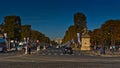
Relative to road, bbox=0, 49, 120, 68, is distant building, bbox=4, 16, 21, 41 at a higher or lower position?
higher

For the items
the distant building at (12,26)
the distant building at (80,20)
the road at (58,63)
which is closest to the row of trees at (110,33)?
the distant building at (80,20)

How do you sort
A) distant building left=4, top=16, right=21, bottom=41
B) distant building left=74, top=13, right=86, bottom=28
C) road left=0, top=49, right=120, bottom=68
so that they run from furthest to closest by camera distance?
distant building left=74, top=13, right=86, bottom=28
distant building left=4, top=16, right=21, bottom=41
road left=0, top=49, right=120, bottom=68

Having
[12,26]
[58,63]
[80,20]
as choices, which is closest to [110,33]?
[80,20]

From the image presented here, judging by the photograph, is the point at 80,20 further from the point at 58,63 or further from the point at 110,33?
the point at 58,63

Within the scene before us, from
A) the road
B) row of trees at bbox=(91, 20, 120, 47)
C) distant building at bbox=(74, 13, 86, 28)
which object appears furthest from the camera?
row of trees at bbox=(91, 20, 120, 47)

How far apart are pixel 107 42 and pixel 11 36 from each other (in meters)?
47.5

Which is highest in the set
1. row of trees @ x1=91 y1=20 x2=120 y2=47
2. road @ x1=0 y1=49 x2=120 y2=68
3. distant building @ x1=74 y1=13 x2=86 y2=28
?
distant building @ x1=74 y1=13 x2=86 y2=28

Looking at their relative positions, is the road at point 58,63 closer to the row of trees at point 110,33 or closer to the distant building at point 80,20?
the distant building at point 80,20

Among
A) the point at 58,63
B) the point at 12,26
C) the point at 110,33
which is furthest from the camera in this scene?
the point at 110,33

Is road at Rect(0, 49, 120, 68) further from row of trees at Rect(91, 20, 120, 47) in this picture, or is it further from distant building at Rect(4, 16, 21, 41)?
row of trees at Rect(91, 20, 120, 47)

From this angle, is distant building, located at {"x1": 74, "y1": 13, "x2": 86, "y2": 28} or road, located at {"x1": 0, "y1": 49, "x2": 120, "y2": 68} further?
distant building, located at {"x1": 74, "y1": 13, "x2": 86, "y2": 28}

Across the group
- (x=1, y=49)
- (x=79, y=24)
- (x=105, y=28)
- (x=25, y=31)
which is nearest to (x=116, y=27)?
(x=105, y=28)

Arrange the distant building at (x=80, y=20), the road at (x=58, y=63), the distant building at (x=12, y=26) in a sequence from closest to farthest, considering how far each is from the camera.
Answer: the road at (x=58, y=63) → the distant building at (x=12, y=26) → the distant building at (x=80, y=20)

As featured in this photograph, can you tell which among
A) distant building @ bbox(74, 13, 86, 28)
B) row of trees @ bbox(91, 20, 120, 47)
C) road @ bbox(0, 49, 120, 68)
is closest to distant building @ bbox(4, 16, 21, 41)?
distant building @ bbox(74, 13, 86, 28)
